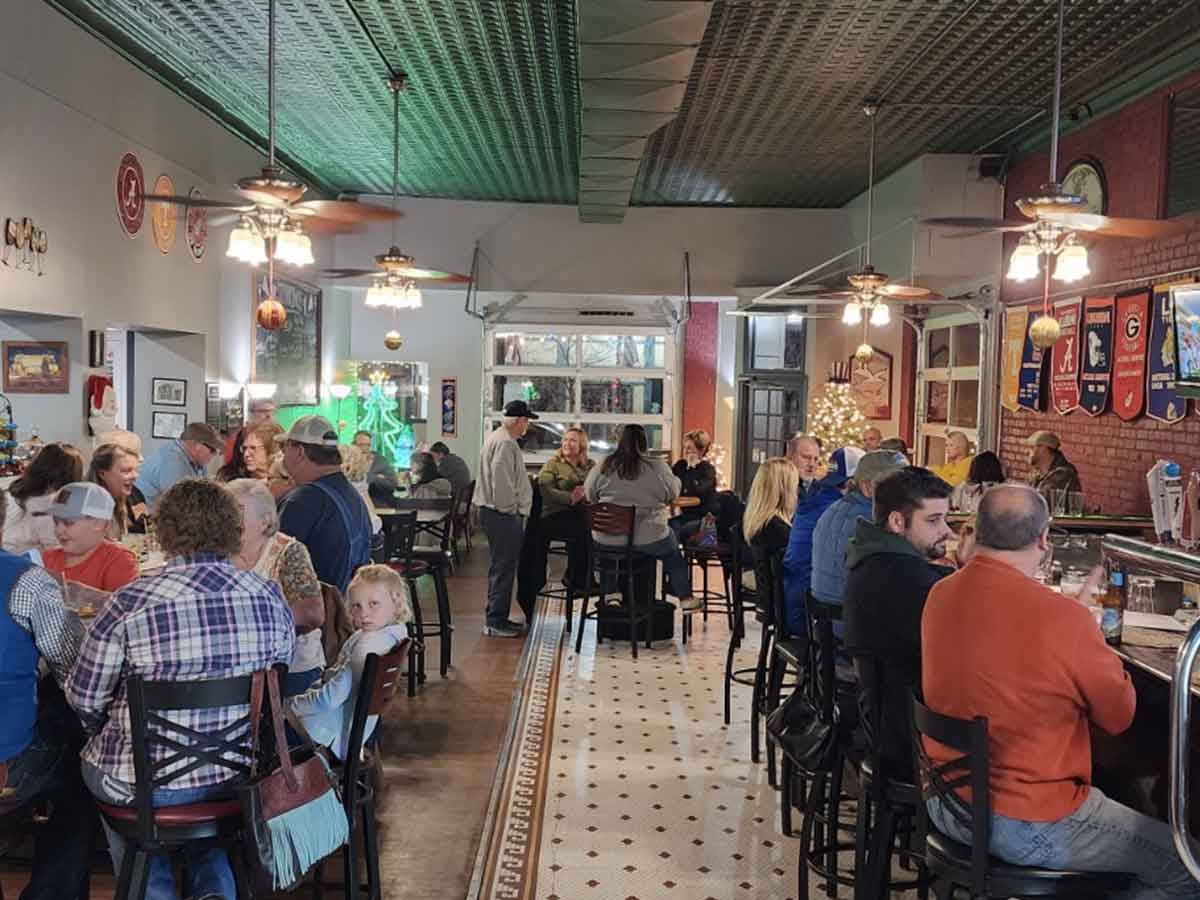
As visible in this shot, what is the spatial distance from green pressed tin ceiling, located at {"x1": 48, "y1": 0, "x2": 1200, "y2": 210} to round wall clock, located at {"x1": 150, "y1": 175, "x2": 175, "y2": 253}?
28.6 inches

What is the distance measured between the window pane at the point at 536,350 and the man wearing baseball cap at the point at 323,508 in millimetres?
9461

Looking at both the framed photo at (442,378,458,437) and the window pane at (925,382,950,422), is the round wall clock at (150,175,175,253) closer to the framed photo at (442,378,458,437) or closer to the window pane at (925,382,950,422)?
the window pane at (925,382,950,422)

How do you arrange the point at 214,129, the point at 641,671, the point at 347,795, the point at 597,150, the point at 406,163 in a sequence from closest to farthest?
the point at 347,795, the point at 641,671, the point at 597,150, the point at 214,129, the point at 406,163

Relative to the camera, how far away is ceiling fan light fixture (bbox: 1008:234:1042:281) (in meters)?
4.92

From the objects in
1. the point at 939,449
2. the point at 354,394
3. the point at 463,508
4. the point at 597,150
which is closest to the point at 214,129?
the point at 597,150

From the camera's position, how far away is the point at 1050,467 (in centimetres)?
721

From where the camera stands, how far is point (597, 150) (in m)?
7.75

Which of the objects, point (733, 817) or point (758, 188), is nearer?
point (733, 817)

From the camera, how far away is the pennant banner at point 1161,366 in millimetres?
6371

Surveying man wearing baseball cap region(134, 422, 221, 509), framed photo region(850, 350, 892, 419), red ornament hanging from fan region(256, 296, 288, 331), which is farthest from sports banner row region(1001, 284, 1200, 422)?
man wearing baseball cap region(134, 422, 221, 509)

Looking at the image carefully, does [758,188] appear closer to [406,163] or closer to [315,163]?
[406,163]

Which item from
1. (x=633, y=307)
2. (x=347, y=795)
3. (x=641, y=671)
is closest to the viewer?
(x=347, y=795)

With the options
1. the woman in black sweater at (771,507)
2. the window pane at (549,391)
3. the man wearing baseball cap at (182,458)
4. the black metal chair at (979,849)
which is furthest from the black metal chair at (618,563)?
the window pane at (549,391)

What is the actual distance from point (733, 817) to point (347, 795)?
6.01ft
